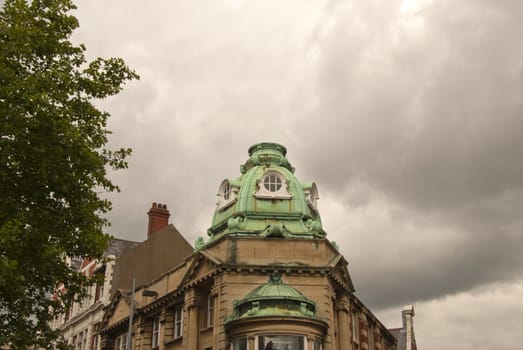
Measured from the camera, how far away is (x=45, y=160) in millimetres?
18688

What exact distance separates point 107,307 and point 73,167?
82.7 feet

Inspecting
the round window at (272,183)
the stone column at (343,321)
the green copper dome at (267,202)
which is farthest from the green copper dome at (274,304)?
the round window at (272,183)

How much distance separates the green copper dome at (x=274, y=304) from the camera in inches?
1156

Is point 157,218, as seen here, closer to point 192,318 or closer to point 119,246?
point 119,246

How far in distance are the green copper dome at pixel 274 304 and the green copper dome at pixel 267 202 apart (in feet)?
11.2

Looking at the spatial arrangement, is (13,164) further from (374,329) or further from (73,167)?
(374,329)

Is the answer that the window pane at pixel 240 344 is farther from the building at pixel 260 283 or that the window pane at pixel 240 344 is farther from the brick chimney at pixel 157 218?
the brick chimney at pixel 157 218

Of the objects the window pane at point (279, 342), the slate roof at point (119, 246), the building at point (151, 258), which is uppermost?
the slate roof at point (119, 246)

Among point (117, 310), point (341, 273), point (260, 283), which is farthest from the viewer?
point (117, 310)

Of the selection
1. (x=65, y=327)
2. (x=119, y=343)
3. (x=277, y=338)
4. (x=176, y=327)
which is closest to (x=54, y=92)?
(x=277, y=338)

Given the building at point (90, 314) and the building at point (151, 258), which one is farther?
the building at point (90, 314)

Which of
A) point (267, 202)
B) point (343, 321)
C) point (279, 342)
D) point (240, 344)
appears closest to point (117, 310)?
point (267, 202)

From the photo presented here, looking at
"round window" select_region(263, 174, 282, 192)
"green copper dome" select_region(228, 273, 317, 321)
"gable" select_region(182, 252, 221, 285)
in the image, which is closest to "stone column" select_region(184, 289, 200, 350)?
"gable" select_region(182, 252, 221, 285)

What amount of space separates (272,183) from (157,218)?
16.9 meters
